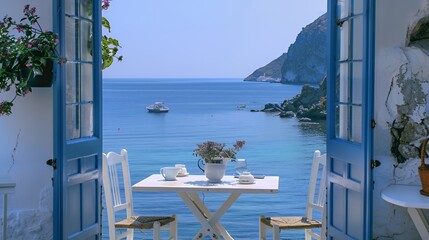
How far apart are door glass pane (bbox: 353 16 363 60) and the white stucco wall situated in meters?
0.16

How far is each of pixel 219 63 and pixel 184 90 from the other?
1.77 meters

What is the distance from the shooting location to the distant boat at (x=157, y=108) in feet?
68.0

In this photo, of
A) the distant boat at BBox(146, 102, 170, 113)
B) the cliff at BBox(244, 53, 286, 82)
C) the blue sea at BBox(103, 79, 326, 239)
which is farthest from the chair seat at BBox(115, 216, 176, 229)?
the cliff at BBox(244, 53, 286, 82)

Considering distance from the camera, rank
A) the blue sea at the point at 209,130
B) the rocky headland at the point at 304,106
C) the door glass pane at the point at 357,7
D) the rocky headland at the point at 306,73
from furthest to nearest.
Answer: the rocky headland at the point at 304,106 < the rocky headland at the point at 306,73 < the blue sea at the point at 209,130 < the door glass pane at the point at 357,7

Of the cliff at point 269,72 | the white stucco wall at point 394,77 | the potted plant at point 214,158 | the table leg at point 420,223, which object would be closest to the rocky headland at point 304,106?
the cliff at point 269,72

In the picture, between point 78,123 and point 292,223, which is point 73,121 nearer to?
point 78,123

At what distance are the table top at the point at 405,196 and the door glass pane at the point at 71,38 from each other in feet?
7.31

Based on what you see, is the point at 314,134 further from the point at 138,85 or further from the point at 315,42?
the point at 138,85

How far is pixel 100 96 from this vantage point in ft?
15.9

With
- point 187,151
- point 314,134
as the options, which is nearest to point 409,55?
point 187,151

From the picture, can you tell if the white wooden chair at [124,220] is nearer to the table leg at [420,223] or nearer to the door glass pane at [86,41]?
the door glass pane at [86,41]

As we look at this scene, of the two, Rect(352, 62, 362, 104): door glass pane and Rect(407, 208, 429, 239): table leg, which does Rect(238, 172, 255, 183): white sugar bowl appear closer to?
Rect(352, 62, 362, 104): door glass pane

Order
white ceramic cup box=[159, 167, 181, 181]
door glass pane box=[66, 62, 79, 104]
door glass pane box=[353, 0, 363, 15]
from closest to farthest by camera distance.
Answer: door glass pane box=[353, 0, 363, 15], door glass pane box=[66, 62, 79, 104], white ceramic cup box=[159, 167, 181, 181]

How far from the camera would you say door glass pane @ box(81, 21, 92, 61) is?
15.8 ft
